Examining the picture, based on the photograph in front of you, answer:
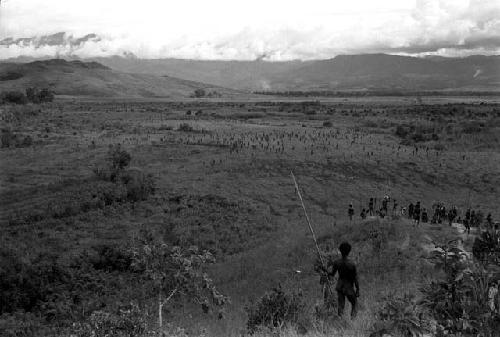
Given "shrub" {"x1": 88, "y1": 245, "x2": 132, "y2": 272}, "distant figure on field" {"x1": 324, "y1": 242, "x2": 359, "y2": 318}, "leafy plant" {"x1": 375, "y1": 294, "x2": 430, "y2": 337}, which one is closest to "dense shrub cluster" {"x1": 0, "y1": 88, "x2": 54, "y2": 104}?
"shrub" {"x1": 88, "y1": 245, "x2": 132, "y2": 272}

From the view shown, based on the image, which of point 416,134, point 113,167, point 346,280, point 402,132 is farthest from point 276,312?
point 402,132

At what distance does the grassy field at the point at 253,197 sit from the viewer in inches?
697

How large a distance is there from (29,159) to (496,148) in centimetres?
4028

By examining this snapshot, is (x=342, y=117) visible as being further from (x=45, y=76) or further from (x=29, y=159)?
(x=45, y=76)

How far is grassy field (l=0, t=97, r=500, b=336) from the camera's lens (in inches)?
697

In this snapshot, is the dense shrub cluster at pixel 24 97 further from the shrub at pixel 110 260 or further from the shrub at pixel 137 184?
the shrub at pixel 110 260

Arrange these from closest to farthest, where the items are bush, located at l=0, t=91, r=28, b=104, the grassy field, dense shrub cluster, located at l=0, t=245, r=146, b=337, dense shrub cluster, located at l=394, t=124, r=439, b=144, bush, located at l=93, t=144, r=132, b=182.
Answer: dense shrub cluster, located at l=0, t=245, r=146, b=337, the grassy field, bush, located at l=93, t=144, r=132, b=182, dense shrub cluster, located at l=394, t=124, r=439, b=144, bush, located at l=0, t=91, r=28, b=104

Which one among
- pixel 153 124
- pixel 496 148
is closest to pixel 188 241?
pixel 496 148

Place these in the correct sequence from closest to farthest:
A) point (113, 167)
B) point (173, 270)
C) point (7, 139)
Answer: point (173, 270)
point (113, 167)
point (7, 139)

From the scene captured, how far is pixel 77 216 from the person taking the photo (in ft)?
87.7

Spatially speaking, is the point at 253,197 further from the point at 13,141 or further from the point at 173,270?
the point at 13,141

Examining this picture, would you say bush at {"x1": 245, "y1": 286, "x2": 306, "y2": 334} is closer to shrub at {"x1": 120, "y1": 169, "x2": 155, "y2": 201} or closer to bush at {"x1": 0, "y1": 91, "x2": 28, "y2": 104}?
shrub at {"x1": 120, "y1": 169, "x2": 155, "y2": 201}

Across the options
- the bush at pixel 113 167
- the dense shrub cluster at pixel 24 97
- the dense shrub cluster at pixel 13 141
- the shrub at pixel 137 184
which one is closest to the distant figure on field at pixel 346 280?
the shrub at pixel 137 184

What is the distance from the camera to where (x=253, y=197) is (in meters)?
31.2
